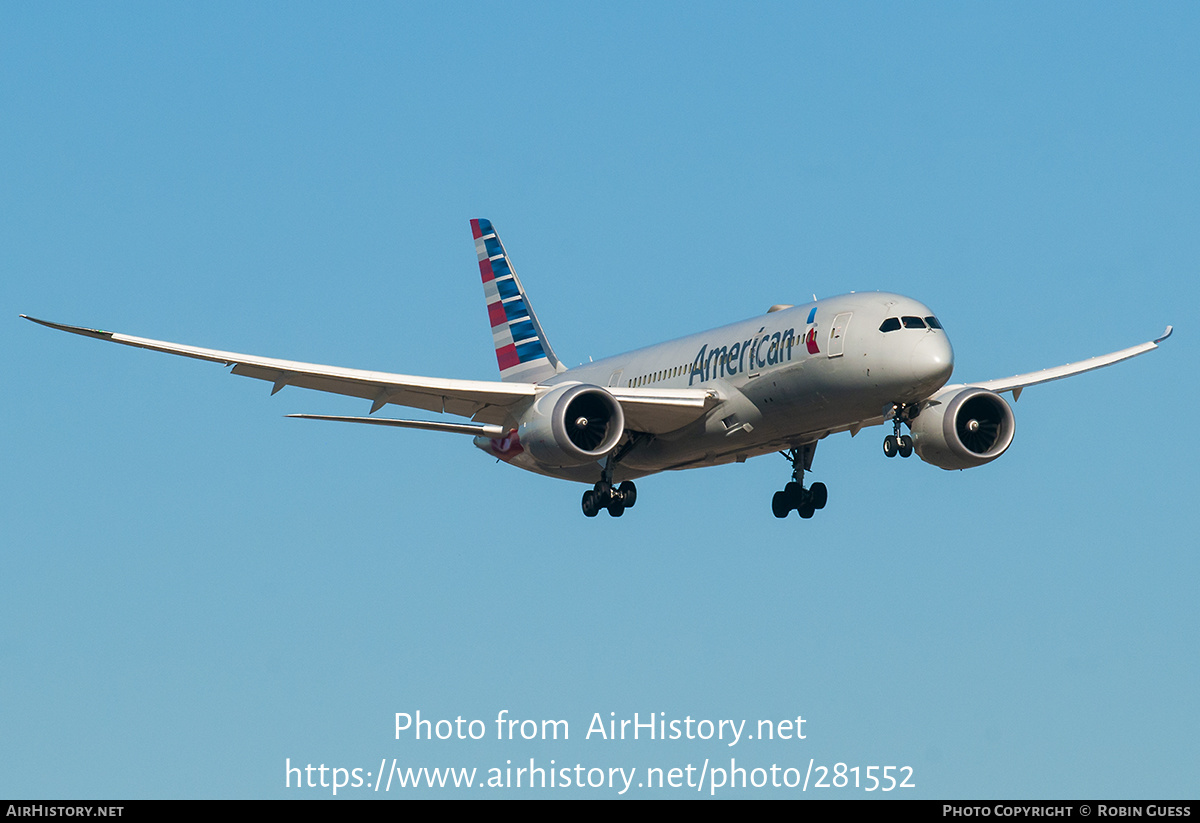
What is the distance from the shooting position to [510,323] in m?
54.3

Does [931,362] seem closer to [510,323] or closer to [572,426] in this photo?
[572,426]

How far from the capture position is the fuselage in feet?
126

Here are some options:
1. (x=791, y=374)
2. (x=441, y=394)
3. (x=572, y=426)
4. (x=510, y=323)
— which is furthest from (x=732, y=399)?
(x=510, y=323)

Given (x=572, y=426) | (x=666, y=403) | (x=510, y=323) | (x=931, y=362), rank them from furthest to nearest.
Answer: (x=510, y=323), (x=666, y=403), (x=572, y=426), (x=931, y=362)

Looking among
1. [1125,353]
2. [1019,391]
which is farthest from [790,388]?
[1125,353]

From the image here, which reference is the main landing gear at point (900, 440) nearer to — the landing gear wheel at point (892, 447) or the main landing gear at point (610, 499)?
the landing gear wheel at point (892, 447)

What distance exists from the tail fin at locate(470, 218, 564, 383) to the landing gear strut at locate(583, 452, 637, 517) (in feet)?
27.5

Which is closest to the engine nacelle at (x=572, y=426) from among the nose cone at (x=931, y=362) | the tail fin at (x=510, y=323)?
the nose cone at (x=931, y=362)

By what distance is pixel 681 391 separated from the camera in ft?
139

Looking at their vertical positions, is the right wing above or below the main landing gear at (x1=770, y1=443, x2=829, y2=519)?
above

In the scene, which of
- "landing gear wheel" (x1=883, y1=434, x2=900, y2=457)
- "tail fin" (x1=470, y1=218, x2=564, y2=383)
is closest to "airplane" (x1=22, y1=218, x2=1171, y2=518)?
"landing gear wheel" (x1=883, y1=434, x2=900, y2=457)

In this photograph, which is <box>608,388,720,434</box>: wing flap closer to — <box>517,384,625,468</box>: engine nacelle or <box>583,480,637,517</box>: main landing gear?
<box>517,384,625,468</box>: engine nacelle

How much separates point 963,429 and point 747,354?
6.00 meters
